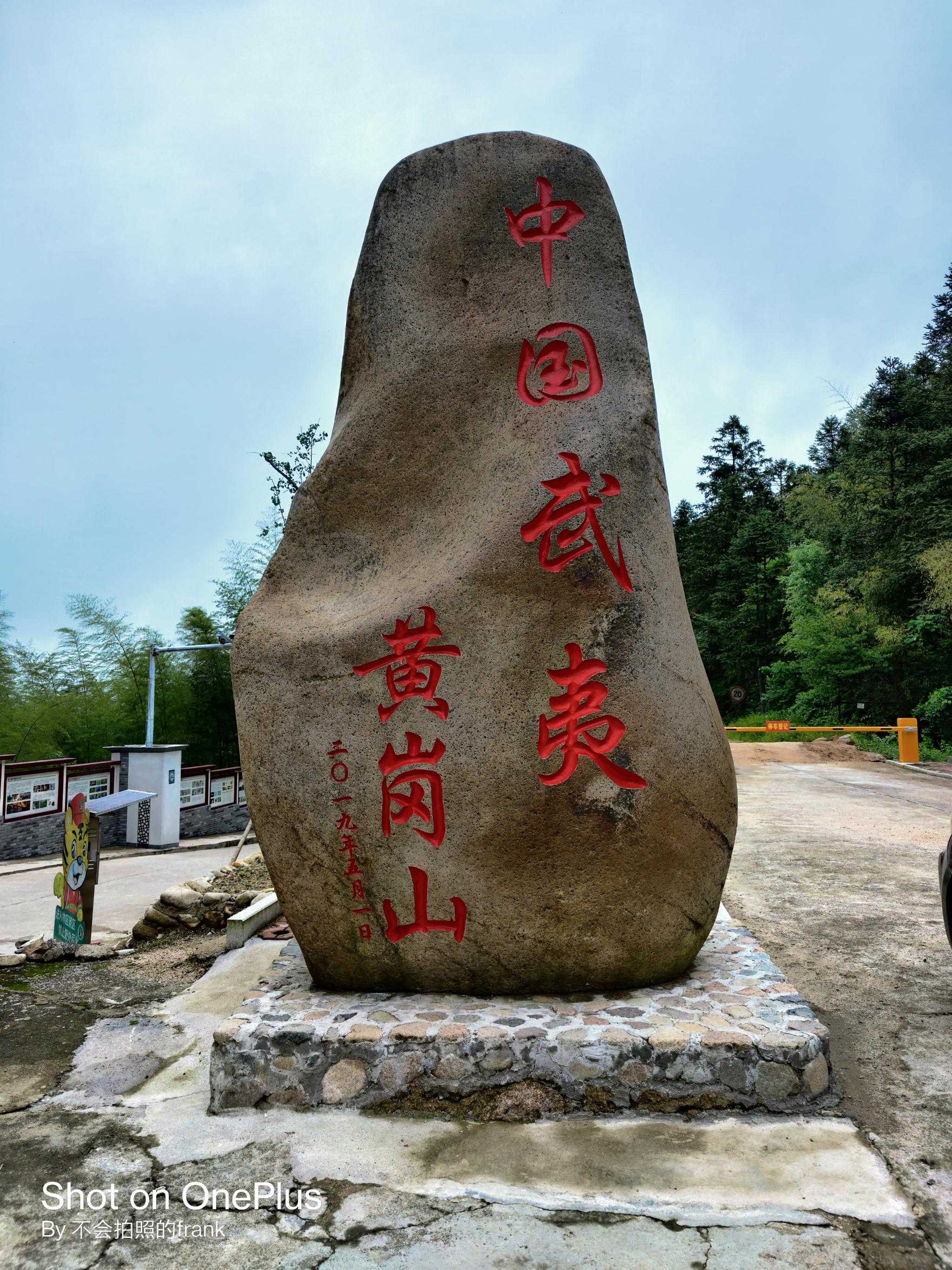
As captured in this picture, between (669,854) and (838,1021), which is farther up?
(669,854)

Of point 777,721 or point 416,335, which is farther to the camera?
point 777,721

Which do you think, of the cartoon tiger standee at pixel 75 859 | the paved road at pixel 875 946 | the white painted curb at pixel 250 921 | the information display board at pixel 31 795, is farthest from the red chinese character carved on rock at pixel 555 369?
the information display board at pixel 31 795

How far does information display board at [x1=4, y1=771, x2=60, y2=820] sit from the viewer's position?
35.9 ft

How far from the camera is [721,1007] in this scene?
10.2 feet

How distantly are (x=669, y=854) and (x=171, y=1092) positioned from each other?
6.69ft

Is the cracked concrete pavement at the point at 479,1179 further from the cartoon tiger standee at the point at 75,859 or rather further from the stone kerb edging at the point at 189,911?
the stone kerb edging at the point at 189,911

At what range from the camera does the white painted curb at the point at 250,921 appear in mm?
5285

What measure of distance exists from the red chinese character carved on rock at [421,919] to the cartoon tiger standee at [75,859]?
10.4ft

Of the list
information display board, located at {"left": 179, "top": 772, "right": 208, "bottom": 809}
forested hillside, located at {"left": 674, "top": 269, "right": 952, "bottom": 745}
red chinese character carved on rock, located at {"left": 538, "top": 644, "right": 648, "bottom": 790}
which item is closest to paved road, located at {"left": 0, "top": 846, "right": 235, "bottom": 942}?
information display board, located at {"left": 179, "top": 772, "right": 208, "bottom": 809}

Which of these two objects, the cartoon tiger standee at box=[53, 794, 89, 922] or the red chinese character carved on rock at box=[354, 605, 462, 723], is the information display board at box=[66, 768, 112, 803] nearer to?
the cartoon tiger standee at box=[53, 794, 89, 922]

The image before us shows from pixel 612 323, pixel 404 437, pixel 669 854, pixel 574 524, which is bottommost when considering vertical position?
pixel 669 854

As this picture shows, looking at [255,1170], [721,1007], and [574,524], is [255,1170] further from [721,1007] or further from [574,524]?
[574,524]

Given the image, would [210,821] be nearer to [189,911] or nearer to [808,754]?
[189,911]

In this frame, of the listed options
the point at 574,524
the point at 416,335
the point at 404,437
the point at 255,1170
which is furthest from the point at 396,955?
the point at 416,335
